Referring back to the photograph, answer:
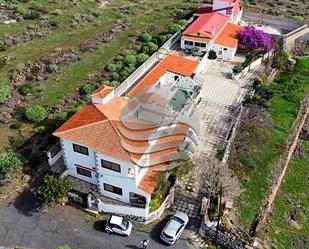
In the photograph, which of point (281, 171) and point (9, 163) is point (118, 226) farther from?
point (281, 171)

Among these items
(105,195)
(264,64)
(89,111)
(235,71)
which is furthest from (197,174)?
(264,64)

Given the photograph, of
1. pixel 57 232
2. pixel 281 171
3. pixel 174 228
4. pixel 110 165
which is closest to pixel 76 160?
pixel 110 165

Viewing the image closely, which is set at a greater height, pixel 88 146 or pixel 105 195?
pixel 88 146

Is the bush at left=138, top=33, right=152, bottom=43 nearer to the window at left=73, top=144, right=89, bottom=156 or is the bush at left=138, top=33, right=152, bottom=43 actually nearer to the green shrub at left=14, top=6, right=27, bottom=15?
the green shrub at left=14, top=6, right=27, bottom=15

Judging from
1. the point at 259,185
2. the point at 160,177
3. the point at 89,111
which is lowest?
the point at 259,185

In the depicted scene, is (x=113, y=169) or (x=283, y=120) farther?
(x=283, y=120)

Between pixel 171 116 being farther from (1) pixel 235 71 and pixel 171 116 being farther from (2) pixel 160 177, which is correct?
(1) pixel 235 71

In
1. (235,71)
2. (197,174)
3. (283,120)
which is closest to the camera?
(197,174)
